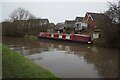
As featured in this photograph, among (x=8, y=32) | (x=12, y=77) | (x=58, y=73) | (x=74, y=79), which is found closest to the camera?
(x=12, y=77)

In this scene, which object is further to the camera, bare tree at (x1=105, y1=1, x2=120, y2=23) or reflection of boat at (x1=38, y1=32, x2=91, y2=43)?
reflection of boat at (x1=38, y1=32, x2=91, y2=43)

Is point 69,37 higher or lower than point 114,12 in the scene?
lower

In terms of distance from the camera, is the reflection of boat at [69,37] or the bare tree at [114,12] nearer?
the bare tree at [114,12]

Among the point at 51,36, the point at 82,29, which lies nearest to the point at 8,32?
the point at 51,36

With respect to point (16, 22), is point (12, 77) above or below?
below

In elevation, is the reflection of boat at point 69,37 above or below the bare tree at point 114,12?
A: below

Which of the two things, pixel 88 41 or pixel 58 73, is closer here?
pixel 58 73

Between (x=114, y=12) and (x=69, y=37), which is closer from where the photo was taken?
(x=114, y=12)

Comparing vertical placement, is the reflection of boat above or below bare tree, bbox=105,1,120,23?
below

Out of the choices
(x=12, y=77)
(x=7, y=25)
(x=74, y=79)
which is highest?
(x=7, y=25)

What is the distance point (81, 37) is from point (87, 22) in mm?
12296

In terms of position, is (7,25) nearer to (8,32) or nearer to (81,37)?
(8,32)

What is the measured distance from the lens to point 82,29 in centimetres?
4259

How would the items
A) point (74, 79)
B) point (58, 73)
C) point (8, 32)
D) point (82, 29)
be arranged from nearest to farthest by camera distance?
point (74, 79) < point (58, 73) < point (82, 29) < point (8, 32)
